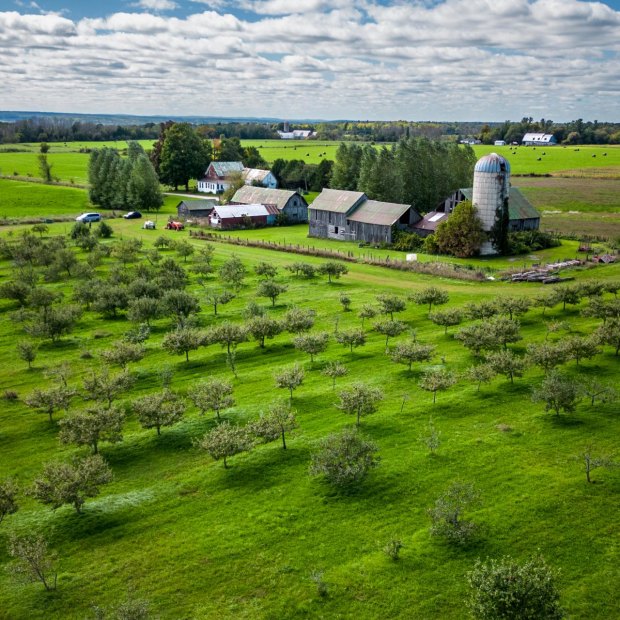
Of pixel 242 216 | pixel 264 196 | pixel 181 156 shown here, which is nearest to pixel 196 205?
pixel 242 216

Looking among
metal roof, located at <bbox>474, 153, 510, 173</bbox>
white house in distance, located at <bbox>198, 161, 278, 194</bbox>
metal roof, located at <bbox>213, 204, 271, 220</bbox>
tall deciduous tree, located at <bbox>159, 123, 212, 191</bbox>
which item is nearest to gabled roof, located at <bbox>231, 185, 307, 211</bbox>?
metal roof, located at <bbox>213, 204, 271, 220</bbox>

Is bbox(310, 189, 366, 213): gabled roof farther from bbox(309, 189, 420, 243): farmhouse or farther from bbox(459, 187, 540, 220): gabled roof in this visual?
bbox(459, 187, 540, 220): gabled roof

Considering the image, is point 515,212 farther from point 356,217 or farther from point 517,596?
point 517,596

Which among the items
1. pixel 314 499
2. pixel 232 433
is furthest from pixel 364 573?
pixel 232 433

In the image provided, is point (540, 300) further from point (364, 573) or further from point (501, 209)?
point (364, 573)

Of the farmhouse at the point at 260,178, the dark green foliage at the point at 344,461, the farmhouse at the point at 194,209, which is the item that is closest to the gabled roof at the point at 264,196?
the farmhouse at the point at 194,209

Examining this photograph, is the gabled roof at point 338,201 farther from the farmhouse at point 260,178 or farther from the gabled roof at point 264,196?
the farmhouse at point 260,178
